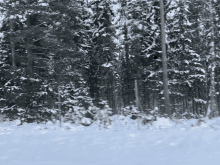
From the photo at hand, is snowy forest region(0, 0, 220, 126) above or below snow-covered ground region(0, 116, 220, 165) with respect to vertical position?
above

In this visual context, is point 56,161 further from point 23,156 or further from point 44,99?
point 44,99

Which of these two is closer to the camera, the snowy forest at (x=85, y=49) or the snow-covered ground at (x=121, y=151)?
the snow-covered ground at (x=121, y=151)

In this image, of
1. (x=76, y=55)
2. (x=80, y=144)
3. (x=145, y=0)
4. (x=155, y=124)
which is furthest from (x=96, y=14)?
(x=80, y=144)

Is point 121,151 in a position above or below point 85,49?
below

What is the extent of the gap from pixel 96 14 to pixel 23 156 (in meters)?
16.5

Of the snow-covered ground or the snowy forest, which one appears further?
the snowy forest

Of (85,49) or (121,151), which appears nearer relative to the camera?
(121,151)

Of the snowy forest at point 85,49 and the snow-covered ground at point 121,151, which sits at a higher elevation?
the snowy forest at point 85,49

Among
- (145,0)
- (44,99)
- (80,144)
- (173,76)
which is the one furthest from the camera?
(173,76)

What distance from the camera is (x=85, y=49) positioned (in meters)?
20.0

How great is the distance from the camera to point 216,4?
18344 mm

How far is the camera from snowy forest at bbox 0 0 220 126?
1393cm

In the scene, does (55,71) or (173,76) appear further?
(173,76)

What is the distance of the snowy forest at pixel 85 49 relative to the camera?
1393cm
